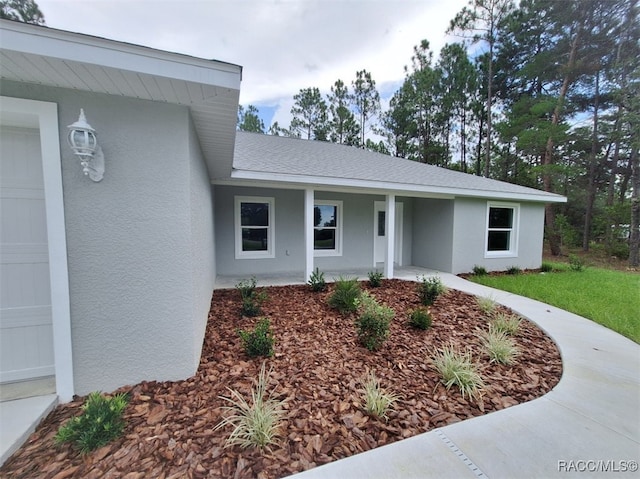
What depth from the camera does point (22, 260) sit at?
256cm

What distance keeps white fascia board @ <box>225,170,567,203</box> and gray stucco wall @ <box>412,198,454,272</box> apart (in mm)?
762

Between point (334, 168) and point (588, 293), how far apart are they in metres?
7.09

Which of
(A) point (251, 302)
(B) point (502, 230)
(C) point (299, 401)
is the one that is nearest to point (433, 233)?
(B) point (502, 230)

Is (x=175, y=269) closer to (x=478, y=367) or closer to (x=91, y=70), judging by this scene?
(x=91, y=70)

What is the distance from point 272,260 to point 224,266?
1.36 meters

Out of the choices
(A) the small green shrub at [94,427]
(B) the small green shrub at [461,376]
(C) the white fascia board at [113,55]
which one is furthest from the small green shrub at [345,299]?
(C) the white fascia board at [113,55]

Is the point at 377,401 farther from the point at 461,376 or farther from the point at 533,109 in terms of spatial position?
the point at 533,109

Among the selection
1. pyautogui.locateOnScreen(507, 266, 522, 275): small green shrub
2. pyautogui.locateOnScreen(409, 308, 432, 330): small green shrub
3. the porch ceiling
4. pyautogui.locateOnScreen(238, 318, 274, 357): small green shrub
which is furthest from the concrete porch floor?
the porch ceiling

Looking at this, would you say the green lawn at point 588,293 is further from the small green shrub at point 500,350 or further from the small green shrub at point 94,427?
the small green shrub at point 94,427

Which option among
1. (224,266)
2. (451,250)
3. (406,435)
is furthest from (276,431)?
(451,250)

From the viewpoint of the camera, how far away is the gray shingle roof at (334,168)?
21.3 ft

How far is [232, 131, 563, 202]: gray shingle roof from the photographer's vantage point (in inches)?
256

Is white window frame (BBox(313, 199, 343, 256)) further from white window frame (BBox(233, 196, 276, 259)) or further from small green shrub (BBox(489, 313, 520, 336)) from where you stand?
small green shrub (BBox(489, 313, 520, 336))

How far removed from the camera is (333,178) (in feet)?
21.5
